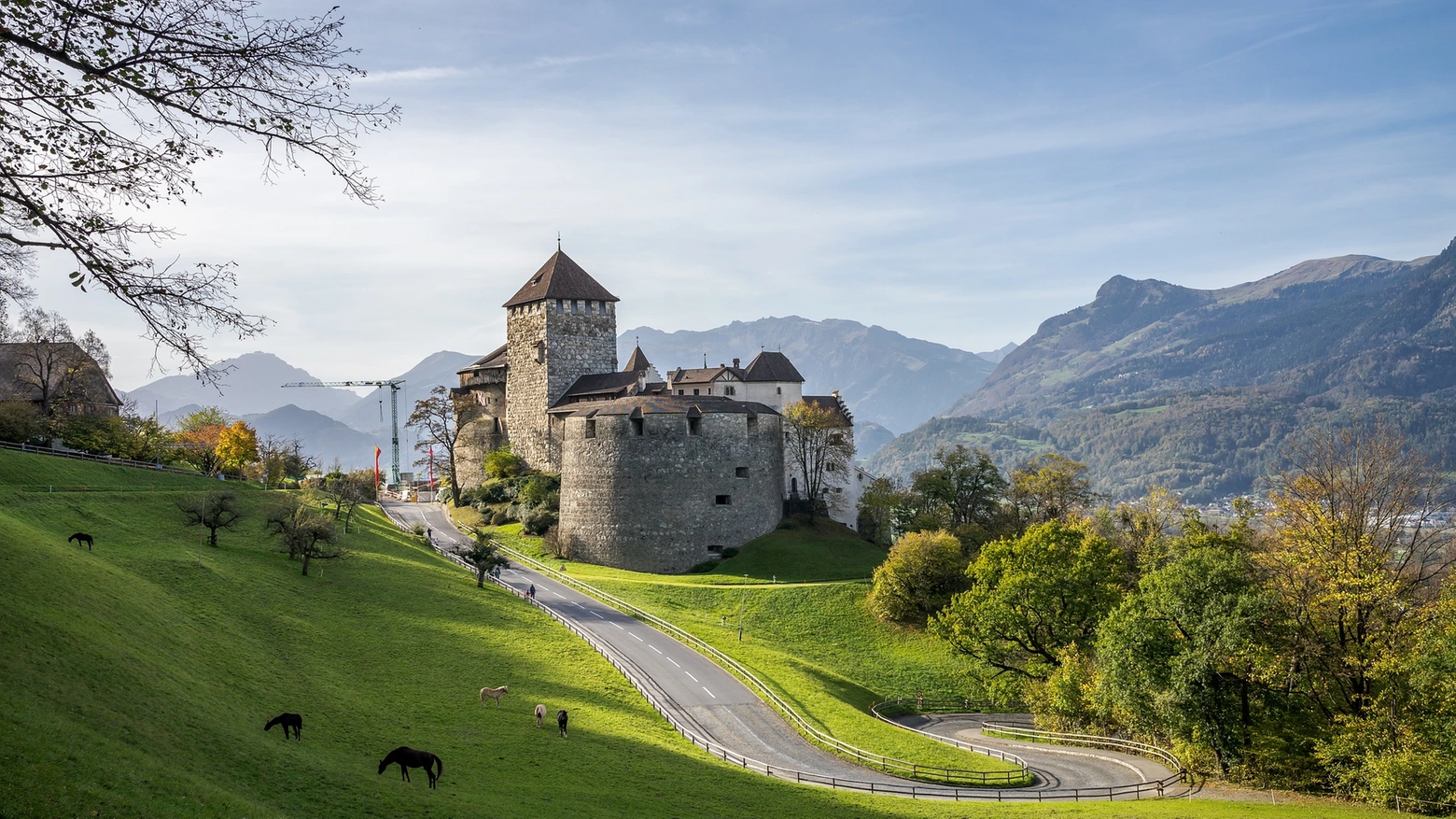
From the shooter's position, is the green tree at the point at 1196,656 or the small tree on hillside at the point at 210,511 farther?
the small tree on hillside at the point at 210,511

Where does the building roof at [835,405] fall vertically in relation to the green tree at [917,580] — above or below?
above

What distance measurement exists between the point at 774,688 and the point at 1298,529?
22523 millimetres

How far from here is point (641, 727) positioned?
3575 centimetres

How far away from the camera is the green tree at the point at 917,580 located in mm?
58625

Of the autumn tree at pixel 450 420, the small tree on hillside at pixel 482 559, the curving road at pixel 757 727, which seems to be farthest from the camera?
the autumn tree at pixel 450 420

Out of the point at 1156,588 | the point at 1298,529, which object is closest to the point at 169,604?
the point at 1156,588

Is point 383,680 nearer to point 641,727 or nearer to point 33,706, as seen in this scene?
point 641,727

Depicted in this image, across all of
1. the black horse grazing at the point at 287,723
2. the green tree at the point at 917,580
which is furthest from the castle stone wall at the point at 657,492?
the black horse grazing at the point at 287,723

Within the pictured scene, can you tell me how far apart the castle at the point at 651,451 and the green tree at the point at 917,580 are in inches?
560

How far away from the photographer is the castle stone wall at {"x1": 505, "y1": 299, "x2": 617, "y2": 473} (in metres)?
80.9

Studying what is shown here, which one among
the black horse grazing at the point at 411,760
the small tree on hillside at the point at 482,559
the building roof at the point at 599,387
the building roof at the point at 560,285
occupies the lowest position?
the black horse grazing at the point at 411,760

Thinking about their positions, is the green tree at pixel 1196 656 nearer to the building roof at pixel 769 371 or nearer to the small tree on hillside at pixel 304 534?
the small tree on hillside at pixel 304 534

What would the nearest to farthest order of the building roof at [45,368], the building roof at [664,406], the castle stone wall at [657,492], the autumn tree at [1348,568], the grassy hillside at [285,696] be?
the grassy hillside at [285,696], the autumn tree at [1348,568], the building roof at [45,368], the castle stone wall at [657,492], the building roof at [664,406]

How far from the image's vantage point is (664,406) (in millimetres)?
69750
